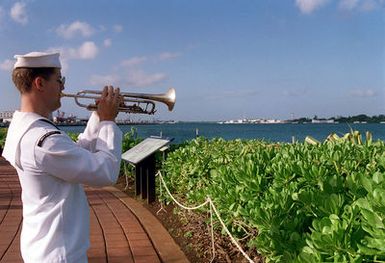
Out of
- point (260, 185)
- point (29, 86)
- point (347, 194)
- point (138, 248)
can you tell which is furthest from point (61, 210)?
point (138, 248)

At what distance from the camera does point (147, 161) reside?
7180 mm

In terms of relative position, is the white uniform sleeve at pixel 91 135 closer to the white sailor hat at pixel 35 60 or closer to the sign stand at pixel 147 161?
the white sailor hat at pixel 35 60

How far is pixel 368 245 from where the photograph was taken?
70.6 inches

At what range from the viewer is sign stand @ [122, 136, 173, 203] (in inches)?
269

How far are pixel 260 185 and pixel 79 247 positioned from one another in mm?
1683

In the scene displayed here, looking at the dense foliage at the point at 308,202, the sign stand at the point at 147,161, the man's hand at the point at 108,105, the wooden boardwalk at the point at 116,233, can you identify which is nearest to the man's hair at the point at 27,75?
the man's hand at the point at 108,105

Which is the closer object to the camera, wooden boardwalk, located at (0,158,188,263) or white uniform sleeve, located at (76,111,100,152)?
white uniform sleeve, located at (76,111,100,152)

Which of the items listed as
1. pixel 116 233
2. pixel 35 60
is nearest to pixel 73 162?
pixel 35 60

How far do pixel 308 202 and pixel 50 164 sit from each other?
4.37 ft

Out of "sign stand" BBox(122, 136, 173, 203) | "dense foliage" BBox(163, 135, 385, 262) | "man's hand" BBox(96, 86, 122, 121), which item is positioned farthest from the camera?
"sign stand" BBox(122, 136, 173, 203)

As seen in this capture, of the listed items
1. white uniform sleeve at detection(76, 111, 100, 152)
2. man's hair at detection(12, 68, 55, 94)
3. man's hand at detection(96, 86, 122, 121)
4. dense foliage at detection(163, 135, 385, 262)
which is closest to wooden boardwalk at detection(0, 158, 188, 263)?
dense foliage at detection(163, 135, 385, 262)

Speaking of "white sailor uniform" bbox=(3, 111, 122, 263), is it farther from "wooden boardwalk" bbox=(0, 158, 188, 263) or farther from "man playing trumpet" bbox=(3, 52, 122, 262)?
"wooden boardwalk" bbox=(0, 158, 188, 263)

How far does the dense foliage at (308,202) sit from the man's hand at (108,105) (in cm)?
102

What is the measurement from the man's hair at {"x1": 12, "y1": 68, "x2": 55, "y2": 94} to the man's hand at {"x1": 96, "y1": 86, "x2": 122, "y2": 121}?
0.85 feet
